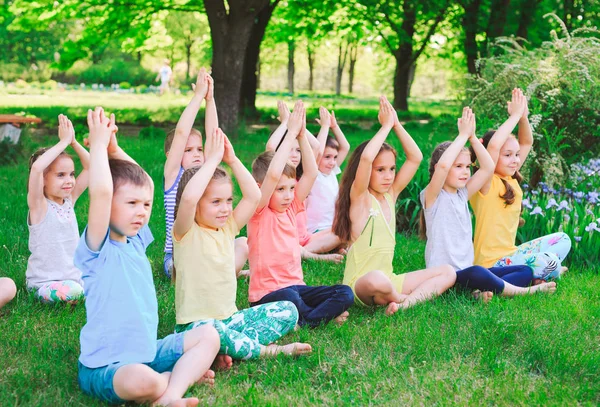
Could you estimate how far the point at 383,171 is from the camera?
Answer: 4.97 meters

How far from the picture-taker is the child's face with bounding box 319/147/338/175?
7035mm

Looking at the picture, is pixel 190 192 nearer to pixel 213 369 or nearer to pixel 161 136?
pixel 213 369

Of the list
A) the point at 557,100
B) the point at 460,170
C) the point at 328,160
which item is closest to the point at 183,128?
the point at 460,170

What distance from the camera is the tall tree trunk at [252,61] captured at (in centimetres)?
1595

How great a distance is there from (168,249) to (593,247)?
11.3 feet

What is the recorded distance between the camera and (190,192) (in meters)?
3.87

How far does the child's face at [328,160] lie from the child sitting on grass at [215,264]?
9.38ft

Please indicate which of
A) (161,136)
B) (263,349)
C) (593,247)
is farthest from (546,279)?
(161,136)

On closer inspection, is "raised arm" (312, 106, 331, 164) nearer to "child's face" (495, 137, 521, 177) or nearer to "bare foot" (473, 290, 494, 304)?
"child's face" (495, 137, 521, 177)

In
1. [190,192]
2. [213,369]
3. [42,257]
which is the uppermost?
[190,192]

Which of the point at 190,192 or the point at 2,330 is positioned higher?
the point at 190,192

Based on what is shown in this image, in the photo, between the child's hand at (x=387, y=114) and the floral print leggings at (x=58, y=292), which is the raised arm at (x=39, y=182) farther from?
the child's hand at (x=387, y=114)

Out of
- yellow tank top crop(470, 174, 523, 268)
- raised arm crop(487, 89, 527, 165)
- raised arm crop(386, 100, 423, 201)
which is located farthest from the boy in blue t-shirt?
raised arm crop(487, 89, 527, 165)

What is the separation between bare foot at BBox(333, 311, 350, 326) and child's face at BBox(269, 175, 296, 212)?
2.61ft
